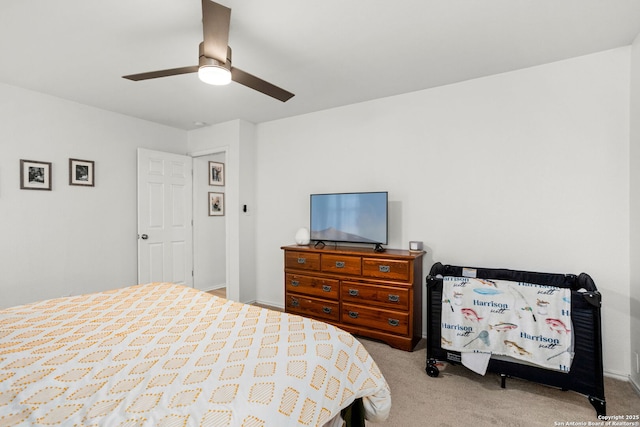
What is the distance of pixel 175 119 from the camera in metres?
4.20

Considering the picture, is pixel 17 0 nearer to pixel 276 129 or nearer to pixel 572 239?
pixel 276 129

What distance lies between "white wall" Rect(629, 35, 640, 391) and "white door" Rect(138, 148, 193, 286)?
4.89 m

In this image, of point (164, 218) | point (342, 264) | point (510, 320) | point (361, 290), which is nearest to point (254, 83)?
point (342, 264)

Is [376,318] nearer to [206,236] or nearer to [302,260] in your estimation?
[302,260]

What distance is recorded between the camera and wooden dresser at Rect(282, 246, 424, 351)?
2.87 metres

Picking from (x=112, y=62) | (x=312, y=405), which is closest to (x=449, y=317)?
(x=312, y=405)

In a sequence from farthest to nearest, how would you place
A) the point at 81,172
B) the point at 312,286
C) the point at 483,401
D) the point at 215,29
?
the point at 81,172
the point at 312,286
the point at 483,401
the point at 215,29

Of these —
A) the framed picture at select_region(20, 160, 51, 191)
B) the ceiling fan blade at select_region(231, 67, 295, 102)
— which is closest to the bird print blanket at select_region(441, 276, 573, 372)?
the ceiling fan blade at select_region(231, 67, 295, 102)

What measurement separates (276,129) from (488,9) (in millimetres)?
2838

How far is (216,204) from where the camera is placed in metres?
5.17

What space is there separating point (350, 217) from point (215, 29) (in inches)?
86.8

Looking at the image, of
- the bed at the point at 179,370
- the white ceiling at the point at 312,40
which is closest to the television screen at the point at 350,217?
the white ceiling at the point at 312,40

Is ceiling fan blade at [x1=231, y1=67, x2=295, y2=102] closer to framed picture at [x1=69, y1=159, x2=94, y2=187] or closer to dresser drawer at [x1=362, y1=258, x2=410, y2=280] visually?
dresser drawer at [x1=362, y1=258, x2=410, y2=280]

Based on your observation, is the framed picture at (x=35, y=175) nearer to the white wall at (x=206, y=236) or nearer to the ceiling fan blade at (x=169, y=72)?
the white wall at (x=206, y=236)
